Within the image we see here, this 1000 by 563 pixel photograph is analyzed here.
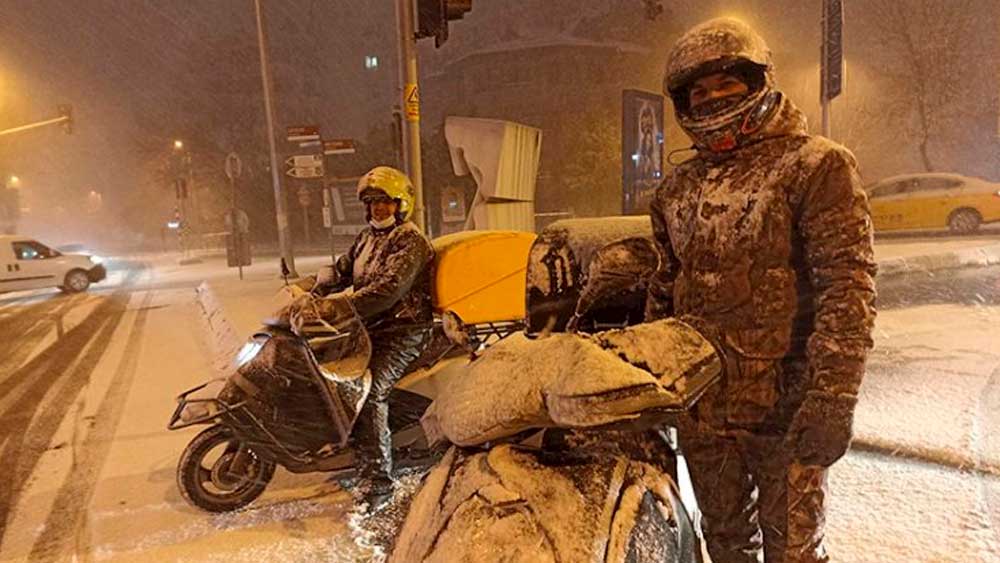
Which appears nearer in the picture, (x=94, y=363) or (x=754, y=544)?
(x=754, y=544)

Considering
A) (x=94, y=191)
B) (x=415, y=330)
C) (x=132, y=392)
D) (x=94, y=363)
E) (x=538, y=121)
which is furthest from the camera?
(x=94, y=191)

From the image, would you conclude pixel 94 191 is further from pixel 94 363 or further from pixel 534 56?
pixel 94 363

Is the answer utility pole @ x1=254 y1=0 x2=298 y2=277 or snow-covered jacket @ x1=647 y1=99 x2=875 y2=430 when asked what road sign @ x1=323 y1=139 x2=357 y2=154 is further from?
snow-covered jacket @ x1=647 y1=99 x2=875 y2=430

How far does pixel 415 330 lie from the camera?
3830 millimetres

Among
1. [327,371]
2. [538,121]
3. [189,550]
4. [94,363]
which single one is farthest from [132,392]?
[538,121]

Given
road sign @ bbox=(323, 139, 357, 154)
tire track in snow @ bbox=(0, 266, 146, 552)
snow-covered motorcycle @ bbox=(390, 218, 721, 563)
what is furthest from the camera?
road sign @ bbox=(323, 139, 357, 154)

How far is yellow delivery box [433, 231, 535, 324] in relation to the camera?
3678 millimetres

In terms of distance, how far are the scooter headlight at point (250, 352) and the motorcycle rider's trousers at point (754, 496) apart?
259 centimetres

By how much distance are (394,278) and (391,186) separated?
65cm

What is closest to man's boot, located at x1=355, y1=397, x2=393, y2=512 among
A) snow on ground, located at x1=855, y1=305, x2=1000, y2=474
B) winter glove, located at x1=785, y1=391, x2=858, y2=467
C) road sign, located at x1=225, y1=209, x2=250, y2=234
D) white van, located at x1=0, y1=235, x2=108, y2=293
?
winter glove, located at x1=785, y1=391, x2=858, y2=467

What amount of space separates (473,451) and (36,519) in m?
4.07

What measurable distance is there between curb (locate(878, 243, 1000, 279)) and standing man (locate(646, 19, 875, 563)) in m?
10.6

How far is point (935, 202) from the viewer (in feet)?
54.9

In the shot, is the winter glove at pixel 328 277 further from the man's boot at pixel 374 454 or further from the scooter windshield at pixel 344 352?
the man's boot at pixel 374 454
